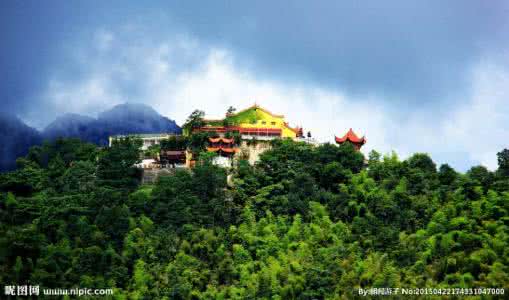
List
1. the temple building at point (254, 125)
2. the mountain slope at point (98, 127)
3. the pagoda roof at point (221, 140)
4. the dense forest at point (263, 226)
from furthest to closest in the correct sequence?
the mountain slope at point (98, 127), the temple building at point (254, 125), the pagoda roof at point (221, 140), the dense forest at point (263, 226)

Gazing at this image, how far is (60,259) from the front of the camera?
32406mm

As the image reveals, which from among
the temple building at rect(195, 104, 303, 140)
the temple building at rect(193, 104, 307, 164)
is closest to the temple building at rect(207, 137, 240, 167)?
the temple building at rect(193, 104, 307, 164)

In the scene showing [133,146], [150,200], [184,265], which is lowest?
[184,265]

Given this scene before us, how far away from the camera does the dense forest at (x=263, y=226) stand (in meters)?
31.7

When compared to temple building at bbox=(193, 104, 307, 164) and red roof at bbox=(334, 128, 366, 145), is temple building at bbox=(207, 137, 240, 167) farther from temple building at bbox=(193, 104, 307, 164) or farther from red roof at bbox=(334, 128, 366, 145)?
red roof at bbox=(334, 128, 366, 145)

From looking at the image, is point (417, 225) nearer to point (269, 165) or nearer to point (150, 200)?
point (269, 165)

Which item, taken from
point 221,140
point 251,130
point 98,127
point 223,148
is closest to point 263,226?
point 223,148

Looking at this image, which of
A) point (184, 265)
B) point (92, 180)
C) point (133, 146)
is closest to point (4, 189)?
point (92, 180)

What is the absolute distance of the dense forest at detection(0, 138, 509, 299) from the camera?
1247 inches

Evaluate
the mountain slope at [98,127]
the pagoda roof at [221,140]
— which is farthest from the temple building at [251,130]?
the mountain slope at [98,127]

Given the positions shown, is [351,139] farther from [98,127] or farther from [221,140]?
[98,127]

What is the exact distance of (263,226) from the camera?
1396 inches

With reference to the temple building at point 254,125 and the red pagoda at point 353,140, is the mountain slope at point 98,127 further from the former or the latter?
the red pagoda at point 353,140

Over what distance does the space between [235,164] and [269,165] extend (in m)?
3.30
